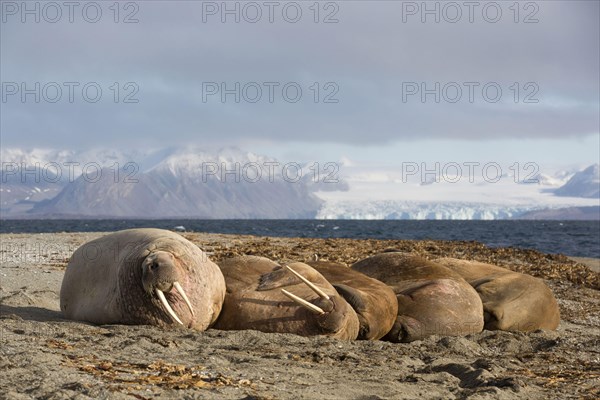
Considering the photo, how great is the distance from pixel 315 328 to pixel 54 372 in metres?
3.59

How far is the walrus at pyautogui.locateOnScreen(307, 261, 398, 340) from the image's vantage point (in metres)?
9.05

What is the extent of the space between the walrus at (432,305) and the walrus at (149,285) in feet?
7.93

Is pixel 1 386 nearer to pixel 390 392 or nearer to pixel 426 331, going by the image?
pixel 390 392

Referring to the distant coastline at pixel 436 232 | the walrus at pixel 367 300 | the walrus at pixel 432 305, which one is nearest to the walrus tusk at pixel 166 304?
the walrus at pixel 367 300

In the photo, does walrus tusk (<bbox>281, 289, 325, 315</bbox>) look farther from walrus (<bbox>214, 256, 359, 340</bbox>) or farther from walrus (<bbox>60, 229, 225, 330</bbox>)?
walrus (<bbox>60, 229, 225, 330</bbox>)

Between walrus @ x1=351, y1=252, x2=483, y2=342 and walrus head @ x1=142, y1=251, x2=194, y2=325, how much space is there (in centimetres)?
288

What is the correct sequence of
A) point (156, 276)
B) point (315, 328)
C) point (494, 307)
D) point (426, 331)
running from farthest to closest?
1. point (494, 307)
2. point (426, 331)
3. point (315, 328)
4. point (156, 276)

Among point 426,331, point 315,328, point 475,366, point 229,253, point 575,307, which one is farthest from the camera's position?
point 229,253

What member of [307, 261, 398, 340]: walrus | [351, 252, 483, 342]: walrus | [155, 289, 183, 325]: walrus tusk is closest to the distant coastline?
[351, 252, 483, 342]: walrus

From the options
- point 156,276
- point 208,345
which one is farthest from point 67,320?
point 208,345

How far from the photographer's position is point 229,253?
65.1 ft

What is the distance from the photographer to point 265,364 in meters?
6.66

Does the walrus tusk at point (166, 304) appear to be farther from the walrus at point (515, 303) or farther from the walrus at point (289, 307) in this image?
the walrus at point (515, 303)

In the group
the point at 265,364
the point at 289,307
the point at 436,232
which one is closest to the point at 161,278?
the point at 289,307
